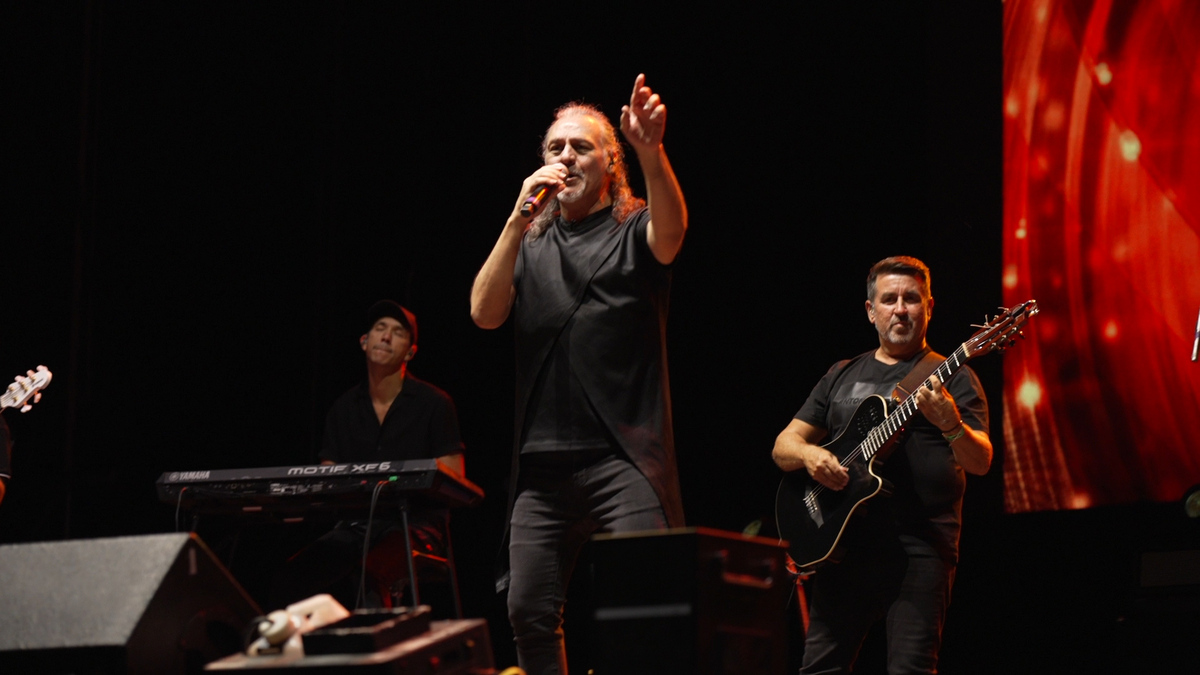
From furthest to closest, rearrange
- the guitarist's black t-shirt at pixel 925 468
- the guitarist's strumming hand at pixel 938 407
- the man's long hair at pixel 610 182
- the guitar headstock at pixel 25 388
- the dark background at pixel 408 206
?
the dark background at pixel 408 206
the guitar headstock at pixel 25 388
the guitarist's black t-shirt at pixel 925 468
the guitarist's strumming hand at pixel 938 407
the man's long hair at pixel 610 182

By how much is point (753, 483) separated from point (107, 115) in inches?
140

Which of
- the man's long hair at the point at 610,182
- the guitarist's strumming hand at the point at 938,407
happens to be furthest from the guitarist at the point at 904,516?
the man's long hair at the point at 610,182

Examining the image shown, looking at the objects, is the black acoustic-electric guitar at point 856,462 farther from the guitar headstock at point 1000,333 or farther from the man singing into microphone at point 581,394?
the man singing into microphone at point 581,394

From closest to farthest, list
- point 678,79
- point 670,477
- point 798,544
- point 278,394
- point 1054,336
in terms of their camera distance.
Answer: point 670,477 → point 798,544 → point 1054,336 → point 678,79 → point 278,394

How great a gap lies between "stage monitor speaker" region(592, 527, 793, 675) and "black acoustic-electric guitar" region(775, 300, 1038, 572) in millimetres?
1283

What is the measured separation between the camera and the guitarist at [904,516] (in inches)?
132

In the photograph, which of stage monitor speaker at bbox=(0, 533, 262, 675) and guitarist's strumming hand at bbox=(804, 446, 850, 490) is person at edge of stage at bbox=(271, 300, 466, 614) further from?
stage monitor speaker at bbox=(0, 533, 262, 675)

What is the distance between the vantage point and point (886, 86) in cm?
487

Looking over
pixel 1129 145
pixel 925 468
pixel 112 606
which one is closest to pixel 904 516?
pixel 925 468

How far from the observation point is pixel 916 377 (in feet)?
11.8

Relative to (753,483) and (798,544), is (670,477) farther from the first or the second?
(753,483)

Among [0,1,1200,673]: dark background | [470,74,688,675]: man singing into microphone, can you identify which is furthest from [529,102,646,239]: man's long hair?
[0,1,1200,673]: dark background

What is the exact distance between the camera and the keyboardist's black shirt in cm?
464

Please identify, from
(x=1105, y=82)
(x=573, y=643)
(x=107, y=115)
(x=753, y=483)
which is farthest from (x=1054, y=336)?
(x=107, y=115)
